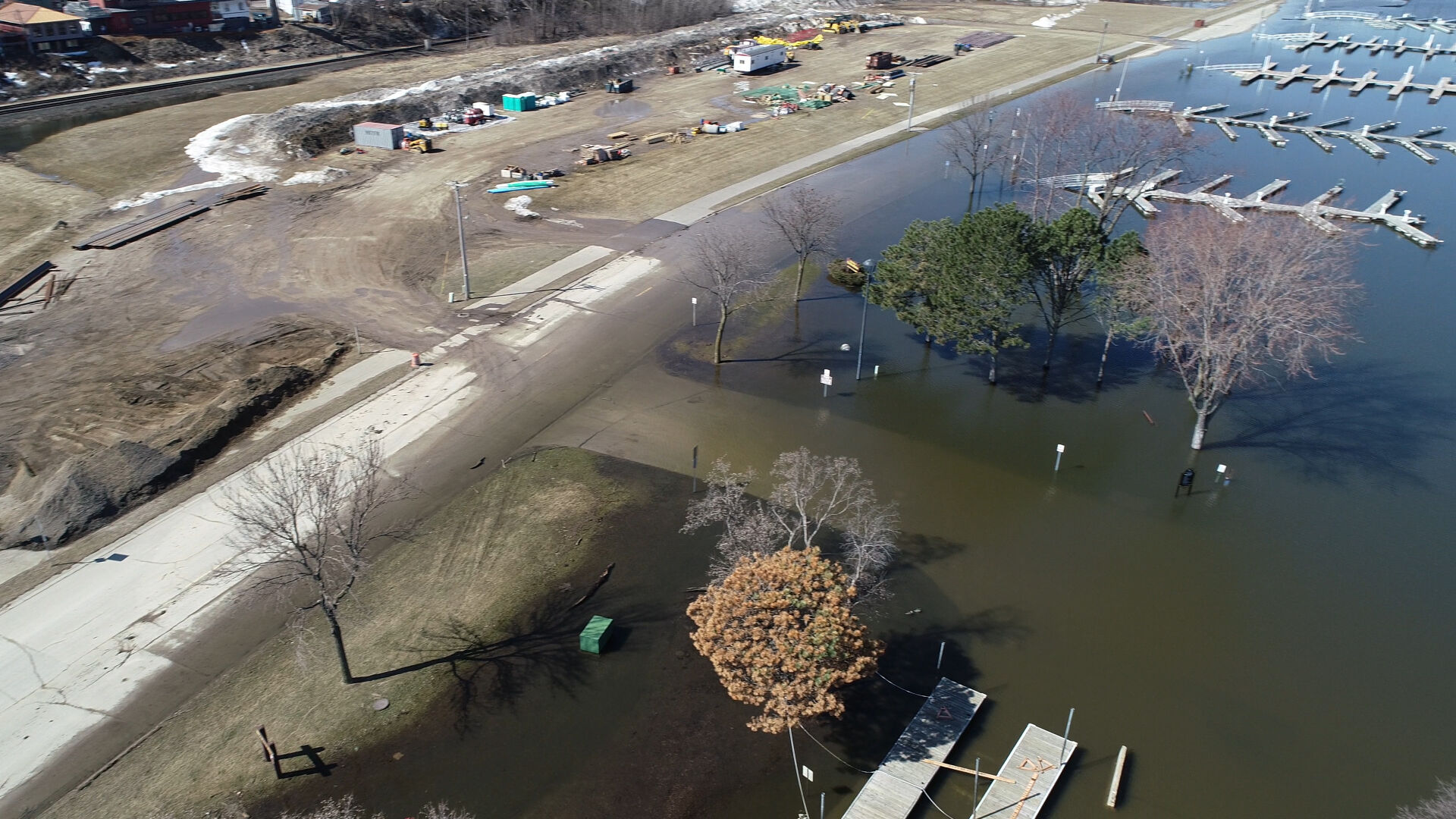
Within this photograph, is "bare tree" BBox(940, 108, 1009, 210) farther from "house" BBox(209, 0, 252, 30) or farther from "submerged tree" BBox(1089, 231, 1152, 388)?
"house" BBox(209, 0, 252, 30)

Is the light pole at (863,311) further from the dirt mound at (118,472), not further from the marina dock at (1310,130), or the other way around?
the marina dock at (1310,130)

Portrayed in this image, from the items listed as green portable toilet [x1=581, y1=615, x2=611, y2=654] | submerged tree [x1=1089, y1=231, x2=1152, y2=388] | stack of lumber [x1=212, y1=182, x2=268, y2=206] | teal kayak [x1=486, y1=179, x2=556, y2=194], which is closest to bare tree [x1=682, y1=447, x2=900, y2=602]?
green portable toilet [x1=581, y1=615, x2=611, y2=654]

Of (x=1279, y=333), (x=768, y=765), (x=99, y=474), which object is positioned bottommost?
(x=768, y=765)

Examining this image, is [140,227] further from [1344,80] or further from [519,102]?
[1344,80]

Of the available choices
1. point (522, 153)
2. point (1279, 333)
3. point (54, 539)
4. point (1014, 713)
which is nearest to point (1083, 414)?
point (1279, 333)

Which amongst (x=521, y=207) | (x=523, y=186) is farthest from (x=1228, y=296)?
(x=523, y=186)

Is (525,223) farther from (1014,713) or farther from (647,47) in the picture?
(647,47)

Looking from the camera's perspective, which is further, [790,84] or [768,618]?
[790,84]
